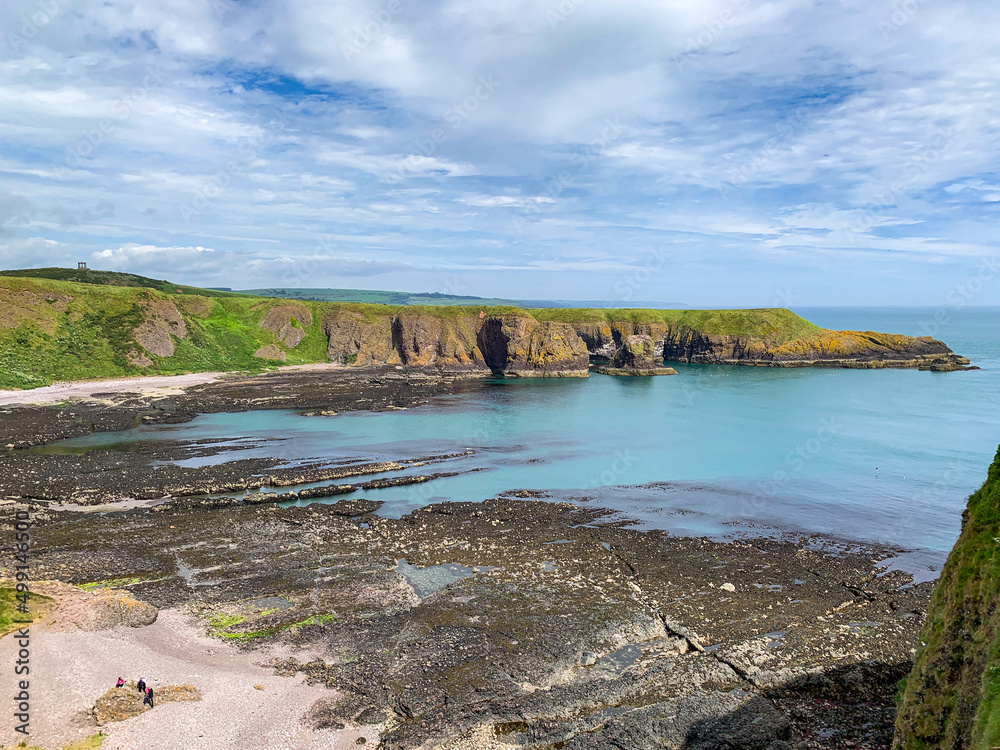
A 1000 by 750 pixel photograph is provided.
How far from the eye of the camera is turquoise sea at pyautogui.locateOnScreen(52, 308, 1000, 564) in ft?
126

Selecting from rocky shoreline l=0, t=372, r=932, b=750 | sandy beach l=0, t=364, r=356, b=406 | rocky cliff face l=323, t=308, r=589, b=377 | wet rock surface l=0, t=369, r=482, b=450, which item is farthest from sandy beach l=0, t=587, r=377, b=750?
rocky cliff face l=323, t=308, r=589, b=377

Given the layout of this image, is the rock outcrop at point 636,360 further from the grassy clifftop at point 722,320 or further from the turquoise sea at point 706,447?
the turquoise sea at point 706,447

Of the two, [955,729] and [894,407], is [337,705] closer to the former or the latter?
[955,729]

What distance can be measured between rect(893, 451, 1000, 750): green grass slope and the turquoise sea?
846 inches

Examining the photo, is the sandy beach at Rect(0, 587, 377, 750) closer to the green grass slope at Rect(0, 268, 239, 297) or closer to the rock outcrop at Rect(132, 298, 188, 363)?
the rock outcrop at Rect(132, 298, 188, 363)

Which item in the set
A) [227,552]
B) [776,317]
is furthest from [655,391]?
[227,552]

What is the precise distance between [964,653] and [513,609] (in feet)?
50.4

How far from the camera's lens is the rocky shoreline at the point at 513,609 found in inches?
666

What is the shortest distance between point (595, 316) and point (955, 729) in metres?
125

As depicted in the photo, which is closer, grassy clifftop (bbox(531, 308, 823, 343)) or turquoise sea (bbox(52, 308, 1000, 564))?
turquoise sea (bbox(52, 308, 1000, 564))

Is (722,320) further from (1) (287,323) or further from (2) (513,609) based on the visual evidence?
(2) (513,609)

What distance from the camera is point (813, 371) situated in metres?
116

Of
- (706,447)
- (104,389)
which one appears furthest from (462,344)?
(706,447)

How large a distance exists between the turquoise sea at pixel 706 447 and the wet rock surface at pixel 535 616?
22.1ft
